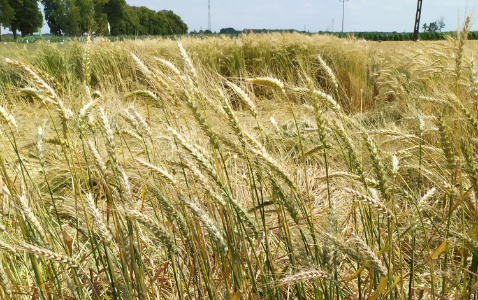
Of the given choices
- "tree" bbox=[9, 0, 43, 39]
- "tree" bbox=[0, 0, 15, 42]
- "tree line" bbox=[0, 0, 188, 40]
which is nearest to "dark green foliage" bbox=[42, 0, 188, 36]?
"tree line" bbox=[0, 0, 188, 40]

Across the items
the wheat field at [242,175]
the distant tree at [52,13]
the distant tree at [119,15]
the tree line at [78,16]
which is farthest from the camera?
the distant tree at [119,15]

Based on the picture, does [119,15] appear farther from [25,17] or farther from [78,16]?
[25,17]

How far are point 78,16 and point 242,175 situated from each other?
73.1 meters

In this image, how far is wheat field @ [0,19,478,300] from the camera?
0.95 m

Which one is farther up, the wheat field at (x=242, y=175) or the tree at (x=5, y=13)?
the tree at (x=5, y=13)

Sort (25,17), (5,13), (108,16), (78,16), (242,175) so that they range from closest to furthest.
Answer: (242,175) → (5,13) → (25,17) → (78,16) → (108,16)

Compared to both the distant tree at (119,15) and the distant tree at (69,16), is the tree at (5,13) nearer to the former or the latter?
the distant tree at (69,16)

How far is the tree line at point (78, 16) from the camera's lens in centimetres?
5838

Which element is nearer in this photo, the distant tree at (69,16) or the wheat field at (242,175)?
the wheat field at (242,175)

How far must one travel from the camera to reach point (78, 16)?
66.9m

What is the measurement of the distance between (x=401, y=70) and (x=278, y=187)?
579 centimetres

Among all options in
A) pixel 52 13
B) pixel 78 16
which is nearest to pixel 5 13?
pixel 78 16

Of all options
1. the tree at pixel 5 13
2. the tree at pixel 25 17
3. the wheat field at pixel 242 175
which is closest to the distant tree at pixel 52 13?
the tree at pixel 25 17

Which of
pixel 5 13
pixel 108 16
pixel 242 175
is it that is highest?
pixel 108 16
